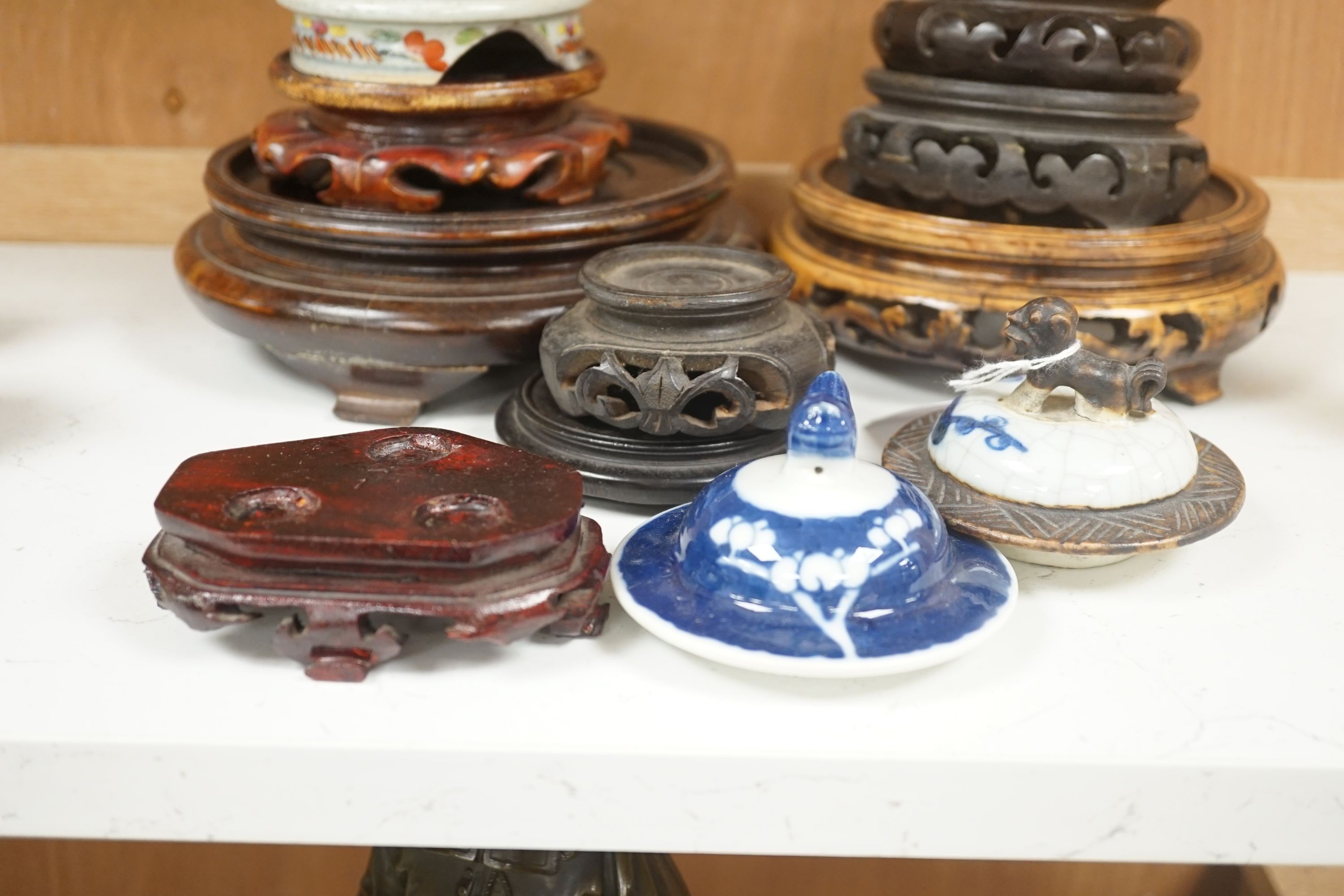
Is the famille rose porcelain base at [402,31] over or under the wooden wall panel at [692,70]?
over

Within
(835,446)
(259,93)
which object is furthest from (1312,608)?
(259,93)

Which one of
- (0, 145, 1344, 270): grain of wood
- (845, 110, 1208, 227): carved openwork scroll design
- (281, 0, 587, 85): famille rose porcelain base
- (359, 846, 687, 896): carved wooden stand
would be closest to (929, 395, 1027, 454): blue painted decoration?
(845, 110, 1208, 227): carved openwork scroll design

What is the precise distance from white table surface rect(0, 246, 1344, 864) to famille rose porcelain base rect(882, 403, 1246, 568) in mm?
53

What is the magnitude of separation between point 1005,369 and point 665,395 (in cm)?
27

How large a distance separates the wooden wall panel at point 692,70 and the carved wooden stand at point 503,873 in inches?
39.1

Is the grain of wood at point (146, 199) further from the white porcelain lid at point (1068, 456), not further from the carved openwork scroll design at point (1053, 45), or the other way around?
the white porcelain lid at point (1068, 456)

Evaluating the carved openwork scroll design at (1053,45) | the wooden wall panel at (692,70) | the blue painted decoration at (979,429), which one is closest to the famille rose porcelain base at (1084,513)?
the blue painted decoration at (979,429)

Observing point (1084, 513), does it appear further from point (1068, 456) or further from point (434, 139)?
point (434, 139)

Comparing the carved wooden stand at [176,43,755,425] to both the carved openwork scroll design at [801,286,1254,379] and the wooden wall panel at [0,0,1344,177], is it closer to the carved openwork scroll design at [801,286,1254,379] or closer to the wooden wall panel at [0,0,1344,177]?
the carved openwork scroll design at [801,286,1254,379]

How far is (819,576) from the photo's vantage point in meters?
0.85

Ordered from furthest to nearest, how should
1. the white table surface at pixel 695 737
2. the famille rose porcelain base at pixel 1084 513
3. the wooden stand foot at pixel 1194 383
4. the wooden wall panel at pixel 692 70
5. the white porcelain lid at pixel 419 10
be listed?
the wooden wall panel at pixel 692 70, the wooden stand foot at pixel 1194 383, the white porcelain lid at pixel 419 10, the famille rose porcelain base at pixel 1084 513, the white table surface at pixel 695 737

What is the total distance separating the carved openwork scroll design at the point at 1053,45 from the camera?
1.20m

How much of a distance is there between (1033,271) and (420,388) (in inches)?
23.3

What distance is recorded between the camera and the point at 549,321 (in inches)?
46.0
